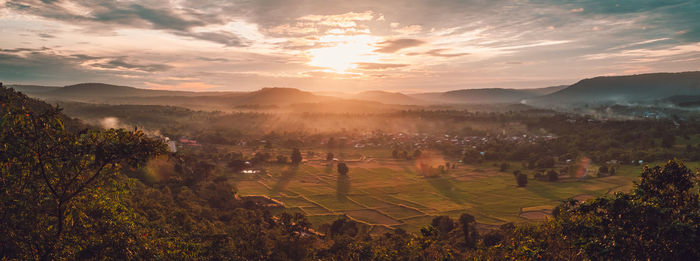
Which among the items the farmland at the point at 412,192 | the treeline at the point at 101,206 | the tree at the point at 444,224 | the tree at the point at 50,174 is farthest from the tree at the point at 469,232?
the tree at the point at 50,174

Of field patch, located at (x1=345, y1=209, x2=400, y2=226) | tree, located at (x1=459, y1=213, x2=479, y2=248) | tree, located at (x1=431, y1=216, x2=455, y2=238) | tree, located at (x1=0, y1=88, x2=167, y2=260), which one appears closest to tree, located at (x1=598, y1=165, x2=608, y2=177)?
tree, located at (x1=459, y1=213, x2=479, y2=248)

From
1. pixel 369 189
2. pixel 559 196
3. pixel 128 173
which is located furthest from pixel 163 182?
pixel 559 196

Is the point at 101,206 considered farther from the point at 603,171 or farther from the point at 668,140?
the point at 668,140

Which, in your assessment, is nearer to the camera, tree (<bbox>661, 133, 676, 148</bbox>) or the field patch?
the field patch

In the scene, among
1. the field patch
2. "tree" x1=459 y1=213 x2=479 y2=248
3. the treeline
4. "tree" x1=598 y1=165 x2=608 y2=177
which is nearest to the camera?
the treeline

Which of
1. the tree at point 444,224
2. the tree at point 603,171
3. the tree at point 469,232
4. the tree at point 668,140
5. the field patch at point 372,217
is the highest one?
the tree at point 668,140

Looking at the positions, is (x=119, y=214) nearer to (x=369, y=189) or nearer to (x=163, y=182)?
(x=163, y=182)

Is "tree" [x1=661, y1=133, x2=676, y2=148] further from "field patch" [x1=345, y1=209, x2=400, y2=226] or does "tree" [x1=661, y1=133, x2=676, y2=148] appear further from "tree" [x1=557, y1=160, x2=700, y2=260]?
"tree" [x1=557, y1=160, x2=700, y2=260]

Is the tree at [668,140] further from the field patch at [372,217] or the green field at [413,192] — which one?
the field patch at [372,217]

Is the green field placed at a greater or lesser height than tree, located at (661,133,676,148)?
lesser
